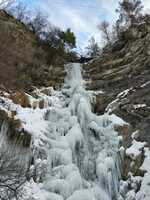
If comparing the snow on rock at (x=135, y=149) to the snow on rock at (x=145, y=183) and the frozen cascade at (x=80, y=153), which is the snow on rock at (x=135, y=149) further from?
the frozen cascade at (x=80, y=153)

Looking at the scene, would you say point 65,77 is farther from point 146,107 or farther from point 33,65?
point 146,107

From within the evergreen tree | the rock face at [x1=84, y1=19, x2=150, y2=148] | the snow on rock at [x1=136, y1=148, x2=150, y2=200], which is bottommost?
the snow on rock at [x1=136, y1=148, x2=150, y2=200]

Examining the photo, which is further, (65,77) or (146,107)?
(65,77)

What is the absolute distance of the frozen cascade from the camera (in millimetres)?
11000

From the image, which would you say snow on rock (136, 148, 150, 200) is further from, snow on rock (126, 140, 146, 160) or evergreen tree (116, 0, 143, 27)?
evergreen tree (116, 0, 143, 27)

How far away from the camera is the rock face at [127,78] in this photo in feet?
45.3

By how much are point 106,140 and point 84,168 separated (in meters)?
1.44

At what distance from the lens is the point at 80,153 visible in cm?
1252

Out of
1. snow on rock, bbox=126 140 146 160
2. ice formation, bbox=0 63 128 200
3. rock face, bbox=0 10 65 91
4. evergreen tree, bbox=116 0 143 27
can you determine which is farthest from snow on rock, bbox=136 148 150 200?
evergreen tree, bbox=116 0 143 27

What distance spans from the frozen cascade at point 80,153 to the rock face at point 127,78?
63 cm

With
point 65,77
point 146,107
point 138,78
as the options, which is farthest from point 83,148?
point 65,77

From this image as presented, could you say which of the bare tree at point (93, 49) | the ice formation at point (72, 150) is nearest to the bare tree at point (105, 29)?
the bare tree at point (93, 49)

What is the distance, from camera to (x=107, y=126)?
1364 cm

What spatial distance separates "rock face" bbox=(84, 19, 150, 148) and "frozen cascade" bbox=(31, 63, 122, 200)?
2.07ft
